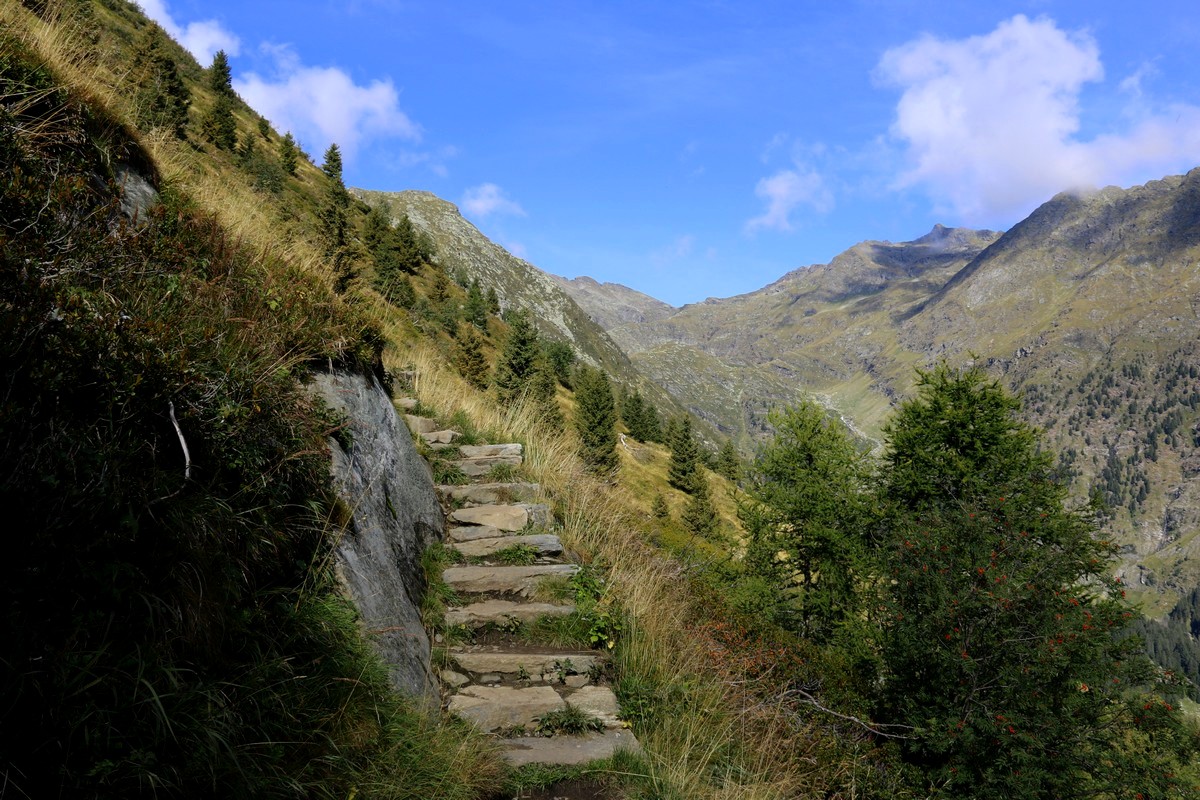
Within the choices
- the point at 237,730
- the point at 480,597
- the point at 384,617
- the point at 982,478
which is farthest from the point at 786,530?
the point at 237,730

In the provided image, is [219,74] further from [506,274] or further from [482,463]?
[506,274]

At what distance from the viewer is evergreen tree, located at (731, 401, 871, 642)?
72.8 ft

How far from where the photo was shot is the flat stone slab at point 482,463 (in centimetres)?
841

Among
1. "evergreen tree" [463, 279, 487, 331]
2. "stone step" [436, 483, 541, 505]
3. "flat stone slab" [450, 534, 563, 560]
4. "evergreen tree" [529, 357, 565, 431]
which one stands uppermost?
"evergreen tree" [463, 279, 487, 331]

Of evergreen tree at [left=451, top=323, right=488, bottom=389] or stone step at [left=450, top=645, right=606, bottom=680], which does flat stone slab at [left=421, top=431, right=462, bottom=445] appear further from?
evergreen tree at [left=451, top=323, right=488, bottom=389]

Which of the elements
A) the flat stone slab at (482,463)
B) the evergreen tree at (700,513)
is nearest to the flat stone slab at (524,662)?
the flat stone slab at (482,463)

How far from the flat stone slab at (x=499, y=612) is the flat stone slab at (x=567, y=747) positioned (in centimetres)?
136

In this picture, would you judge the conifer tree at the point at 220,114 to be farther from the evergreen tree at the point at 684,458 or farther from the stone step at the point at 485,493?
the evergreen tree at the point at 684,458

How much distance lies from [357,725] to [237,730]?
891 mm

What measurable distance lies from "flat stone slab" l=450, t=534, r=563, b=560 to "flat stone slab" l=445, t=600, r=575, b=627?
2.55 feet

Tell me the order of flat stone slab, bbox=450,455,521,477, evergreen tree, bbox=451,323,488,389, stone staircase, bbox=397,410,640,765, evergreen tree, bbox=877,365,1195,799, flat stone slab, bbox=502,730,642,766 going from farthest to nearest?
evergreen tree, bbox=451,323,488,389 → evergreen tree, bbox=877,365,1195,799 → flat stone slab, bbox=450,455,521,477 → stone staircase, bbox=397,410,640,765 → flat stone slab, bbox=502,730,642,766

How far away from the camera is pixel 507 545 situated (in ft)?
22.4

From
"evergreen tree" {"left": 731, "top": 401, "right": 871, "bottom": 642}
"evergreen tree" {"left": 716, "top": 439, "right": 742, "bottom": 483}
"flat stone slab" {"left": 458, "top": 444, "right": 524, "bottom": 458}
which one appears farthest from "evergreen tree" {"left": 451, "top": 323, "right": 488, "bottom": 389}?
"evergreen tree" {"left": 716, "top": 439, "right": 742, "bottom": 483}

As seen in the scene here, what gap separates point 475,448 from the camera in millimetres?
8945
